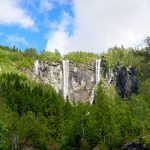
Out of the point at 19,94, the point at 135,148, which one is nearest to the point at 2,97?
the point at 19,94

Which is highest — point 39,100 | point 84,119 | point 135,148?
point 39,100

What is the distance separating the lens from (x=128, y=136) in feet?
286

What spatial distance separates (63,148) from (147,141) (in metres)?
43.3

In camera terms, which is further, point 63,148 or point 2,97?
point 2,97

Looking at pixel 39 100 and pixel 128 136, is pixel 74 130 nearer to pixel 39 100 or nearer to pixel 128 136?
pixel 128 136

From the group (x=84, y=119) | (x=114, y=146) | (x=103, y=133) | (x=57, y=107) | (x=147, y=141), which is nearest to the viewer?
(x=147, y=141)

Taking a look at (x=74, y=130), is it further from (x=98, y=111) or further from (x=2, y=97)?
(x=2, y=97)

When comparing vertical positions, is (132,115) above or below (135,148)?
above

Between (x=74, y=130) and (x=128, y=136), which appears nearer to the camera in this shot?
(x=128, y=136)

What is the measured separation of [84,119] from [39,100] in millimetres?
52033

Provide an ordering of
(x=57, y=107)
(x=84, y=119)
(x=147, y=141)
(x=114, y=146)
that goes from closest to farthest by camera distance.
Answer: (x=147, y=141) < (x=114, y=146) < (x=84, y=119) < (x=57, y=107)

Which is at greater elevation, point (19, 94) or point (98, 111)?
point (19, 94)

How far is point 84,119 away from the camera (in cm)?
9606

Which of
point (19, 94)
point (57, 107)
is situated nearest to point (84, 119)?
point (57, 107)
